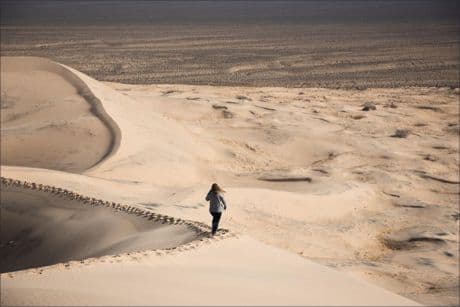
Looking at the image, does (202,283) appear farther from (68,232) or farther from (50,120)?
(50,120)

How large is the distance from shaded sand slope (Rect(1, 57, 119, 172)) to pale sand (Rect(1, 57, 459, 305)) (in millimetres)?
422

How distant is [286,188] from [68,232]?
5067 millimetres

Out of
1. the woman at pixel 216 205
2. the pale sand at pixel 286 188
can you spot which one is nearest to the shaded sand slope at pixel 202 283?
the pale sand at pixel 286 188

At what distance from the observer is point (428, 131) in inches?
707

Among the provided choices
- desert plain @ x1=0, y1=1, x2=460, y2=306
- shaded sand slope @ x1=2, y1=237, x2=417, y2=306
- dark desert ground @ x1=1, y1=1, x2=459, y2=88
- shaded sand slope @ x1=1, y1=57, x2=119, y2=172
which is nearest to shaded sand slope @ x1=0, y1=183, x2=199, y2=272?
desert plain @ x1=0, y1=1, x2=460, y2=306

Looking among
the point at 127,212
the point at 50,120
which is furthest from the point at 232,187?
the point at 50,120

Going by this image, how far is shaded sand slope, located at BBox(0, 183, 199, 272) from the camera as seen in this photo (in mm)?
8320

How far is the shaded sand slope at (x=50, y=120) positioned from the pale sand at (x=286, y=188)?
0.42 metres

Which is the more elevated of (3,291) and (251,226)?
(3,291)

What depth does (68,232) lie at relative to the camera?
30.1 feet

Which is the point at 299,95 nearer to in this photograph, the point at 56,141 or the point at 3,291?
the point at 56,141

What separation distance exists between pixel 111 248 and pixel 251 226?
2.89 meters

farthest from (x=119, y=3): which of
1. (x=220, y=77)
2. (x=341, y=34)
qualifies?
(x=220, y=77)

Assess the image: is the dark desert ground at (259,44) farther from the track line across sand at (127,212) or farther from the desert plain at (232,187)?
the track line across sand at (127,212)
